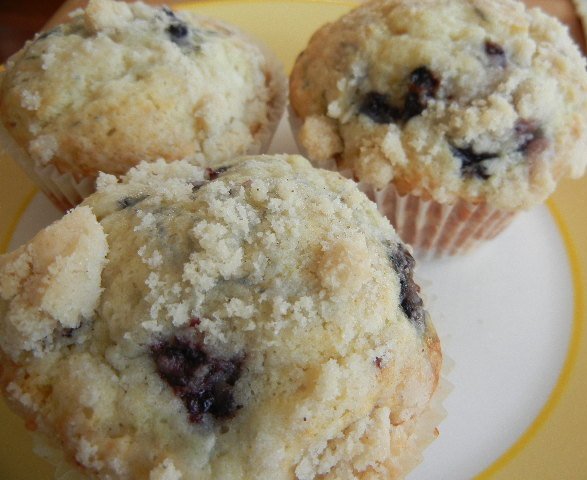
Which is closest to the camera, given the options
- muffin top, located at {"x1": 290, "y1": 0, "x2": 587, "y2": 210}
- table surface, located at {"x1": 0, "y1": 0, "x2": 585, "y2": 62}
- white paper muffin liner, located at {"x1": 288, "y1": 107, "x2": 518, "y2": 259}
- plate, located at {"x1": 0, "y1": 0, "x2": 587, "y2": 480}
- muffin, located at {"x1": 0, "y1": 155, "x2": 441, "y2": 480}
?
muffin, located at {"x1": 0, "y1": 155, "x2": 441, "y2": 480}

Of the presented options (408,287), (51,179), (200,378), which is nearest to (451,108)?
(408,287)

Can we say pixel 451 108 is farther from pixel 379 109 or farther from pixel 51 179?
pixel 51 179

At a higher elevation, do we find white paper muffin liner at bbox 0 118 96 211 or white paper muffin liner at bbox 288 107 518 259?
white paper muffin liner at bbox 288 107 518 259

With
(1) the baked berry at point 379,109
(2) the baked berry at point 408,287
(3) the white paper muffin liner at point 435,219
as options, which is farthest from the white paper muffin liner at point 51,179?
(2) the baked berry at point 408,287

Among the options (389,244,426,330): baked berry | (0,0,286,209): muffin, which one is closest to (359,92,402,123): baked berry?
(0,0,286,209): muffin

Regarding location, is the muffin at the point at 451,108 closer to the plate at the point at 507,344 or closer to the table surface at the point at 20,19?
the plate at the point at 507,344

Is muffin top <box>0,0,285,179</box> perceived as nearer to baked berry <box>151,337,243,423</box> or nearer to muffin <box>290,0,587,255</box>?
muffin <box>290,0,587,255</box>
